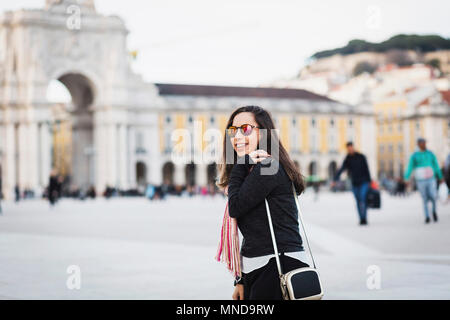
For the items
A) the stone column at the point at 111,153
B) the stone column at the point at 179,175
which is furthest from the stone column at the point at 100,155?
the stone column at the point at 179,175

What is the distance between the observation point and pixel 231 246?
4.12 meters

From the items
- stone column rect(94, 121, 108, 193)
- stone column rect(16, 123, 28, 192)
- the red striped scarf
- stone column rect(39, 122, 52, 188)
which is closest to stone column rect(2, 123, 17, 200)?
stone column rect(16, 123, 28, 192)

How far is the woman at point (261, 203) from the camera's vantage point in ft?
12.7

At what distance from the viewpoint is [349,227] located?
15.1 m

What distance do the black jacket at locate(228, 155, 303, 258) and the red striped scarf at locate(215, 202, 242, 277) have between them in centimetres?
10

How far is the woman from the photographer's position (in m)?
3.88

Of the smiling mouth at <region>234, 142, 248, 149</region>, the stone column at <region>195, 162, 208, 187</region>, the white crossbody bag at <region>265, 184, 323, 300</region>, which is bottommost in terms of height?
the stone column at <region>195, 162, 208, 187</region>

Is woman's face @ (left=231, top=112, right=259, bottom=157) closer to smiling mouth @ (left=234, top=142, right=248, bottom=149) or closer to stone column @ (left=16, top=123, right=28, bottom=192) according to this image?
smiling mouth @ (left=234, top=142, right=248, bottom=149)

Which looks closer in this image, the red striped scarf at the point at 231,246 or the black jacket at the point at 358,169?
the red striped scarf at the point at 231,246

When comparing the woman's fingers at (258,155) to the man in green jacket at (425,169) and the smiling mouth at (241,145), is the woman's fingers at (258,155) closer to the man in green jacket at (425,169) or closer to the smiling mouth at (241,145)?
the smiling mouth at (241,145)

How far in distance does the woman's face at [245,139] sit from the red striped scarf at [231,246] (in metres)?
0.29
